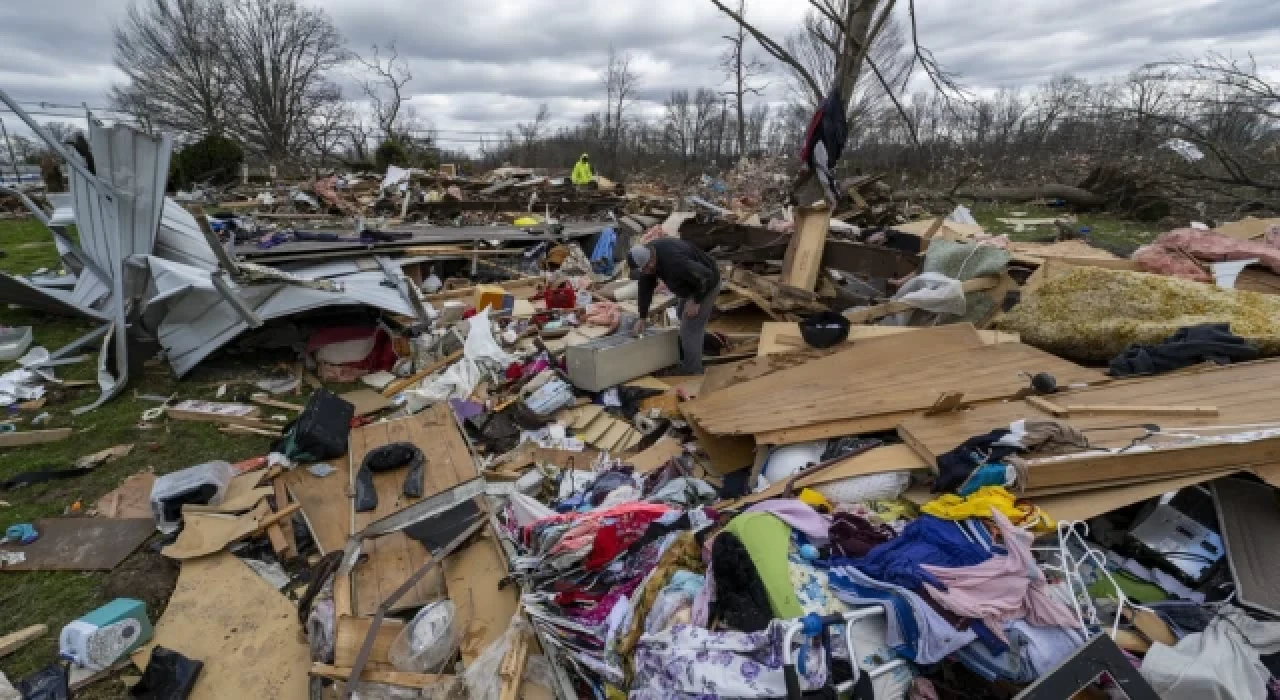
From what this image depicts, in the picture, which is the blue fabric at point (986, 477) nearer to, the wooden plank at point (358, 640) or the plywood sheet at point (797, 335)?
the plywood sheet at point (797, 335)

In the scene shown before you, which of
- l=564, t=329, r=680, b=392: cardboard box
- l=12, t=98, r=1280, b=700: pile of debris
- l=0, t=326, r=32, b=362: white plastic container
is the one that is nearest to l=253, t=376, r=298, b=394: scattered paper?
l=12, t=98, r=1280, b=700: pile of debris

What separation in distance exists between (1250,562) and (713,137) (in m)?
34.6

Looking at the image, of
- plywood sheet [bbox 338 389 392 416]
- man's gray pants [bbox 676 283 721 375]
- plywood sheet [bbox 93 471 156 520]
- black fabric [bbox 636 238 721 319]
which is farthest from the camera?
man's gray pants [bbox 676 283 721 375]

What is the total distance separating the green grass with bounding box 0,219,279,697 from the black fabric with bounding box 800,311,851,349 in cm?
469

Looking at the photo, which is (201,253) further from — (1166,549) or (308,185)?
(308,185)

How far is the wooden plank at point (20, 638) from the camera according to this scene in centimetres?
302

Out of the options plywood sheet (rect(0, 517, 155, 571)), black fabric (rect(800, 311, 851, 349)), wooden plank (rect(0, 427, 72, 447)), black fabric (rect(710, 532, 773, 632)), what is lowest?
plywood sheet (rect(0, 517, 155, 571))

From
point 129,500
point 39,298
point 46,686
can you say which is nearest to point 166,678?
point 46,686

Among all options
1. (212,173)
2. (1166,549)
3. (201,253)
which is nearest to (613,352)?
(1166,549)

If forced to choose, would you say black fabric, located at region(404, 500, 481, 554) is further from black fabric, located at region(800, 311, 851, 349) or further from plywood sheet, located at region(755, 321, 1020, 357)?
black fabric, located at region(800, 311, 851, 349)

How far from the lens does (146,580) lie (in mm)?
3543

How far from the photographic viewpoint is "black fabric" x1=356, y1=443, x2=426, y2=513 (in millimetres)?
3982

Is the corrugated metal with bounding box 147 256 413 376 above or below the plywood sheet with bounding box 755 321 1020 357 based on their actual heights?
above

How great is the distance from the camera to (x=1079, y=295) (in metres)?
5.22
